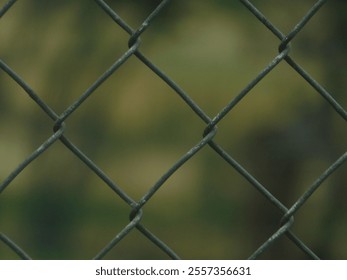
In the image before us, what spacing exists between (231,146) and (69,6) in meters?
0.77

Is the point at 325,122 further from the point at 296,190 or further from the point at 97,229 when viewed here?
the point at 97,229

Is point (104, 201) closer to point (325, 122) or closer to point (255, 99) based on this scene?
point (255, 99)

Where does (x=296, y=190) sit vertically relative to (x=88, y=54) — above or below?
below

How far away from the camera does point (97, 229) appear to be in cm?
307

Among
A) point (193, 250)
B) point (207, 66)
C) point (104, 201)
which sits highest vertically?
point (207, 66)

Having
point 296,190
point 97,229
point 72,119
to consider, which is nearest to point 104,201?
point 97,229

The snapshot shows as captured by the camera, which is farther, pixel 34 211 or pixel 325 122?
pixel 34 211

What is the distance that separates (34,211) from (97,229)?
24 cm

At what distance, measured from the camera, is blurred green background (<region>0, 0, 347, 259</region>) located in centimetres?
271

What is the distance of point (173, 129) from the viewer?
10.7 ft

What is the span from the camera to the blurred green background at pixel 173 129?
8.89 feet

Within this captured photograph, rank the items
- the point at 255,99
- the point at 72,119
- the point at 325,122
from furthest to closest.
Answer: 1. the point at 255,99
2. the point at 72,119
3. the point at 325,122

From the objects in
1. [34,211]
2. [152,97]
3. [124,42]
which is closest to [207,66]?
[152,97]

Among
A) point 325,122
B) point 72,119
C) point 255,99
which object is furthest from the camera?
point 255,99
